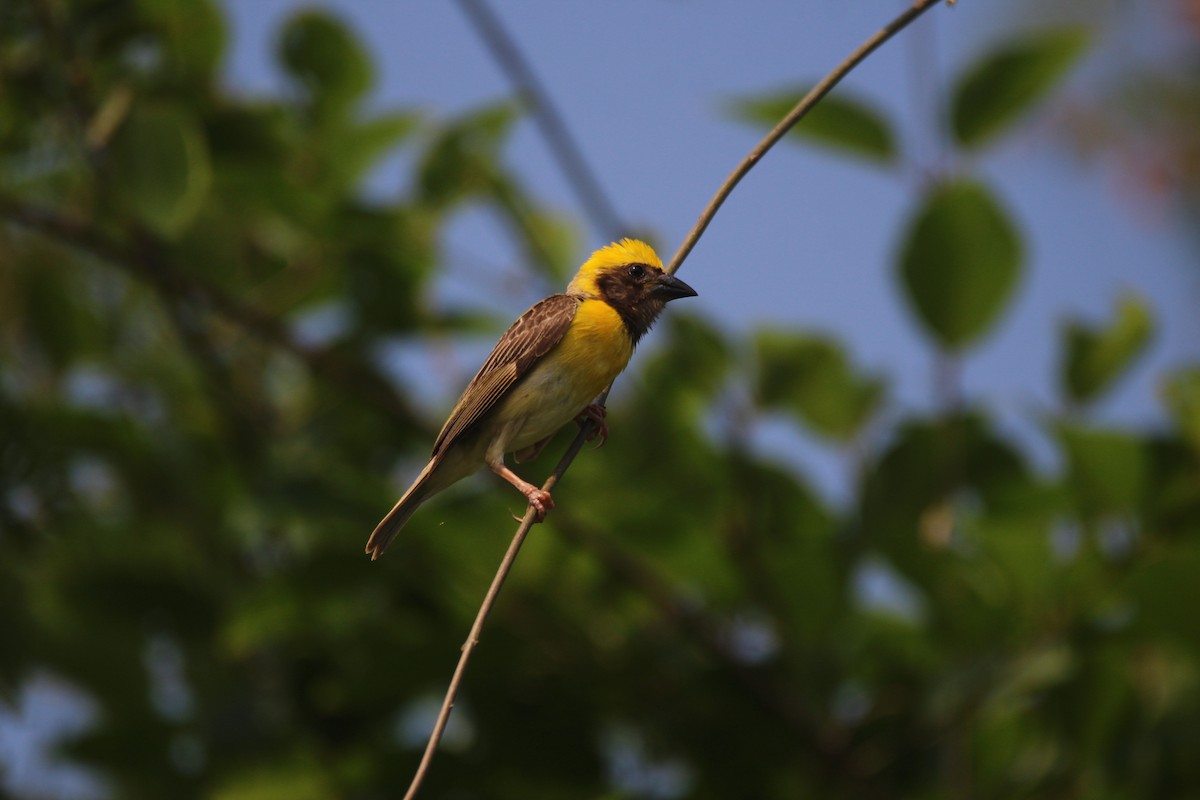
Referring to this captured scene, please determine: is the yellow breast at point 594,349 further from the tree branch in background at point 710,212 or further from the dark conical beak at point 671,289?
the tree branch in background at point 710,212

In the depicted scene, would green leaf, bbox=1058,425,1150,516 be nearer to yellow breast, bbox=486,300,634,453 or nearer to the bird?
the bird

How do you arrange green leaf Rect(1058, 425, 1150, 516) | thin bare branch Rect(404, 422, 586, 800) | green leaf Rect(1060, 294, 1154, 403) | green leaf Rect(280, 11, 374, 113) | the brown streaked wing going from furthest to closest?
green leaf Rect(280, 11, 374, 113)
green leaf Rect(1060, 294, 1154, 403)
green leaf Rect(1058, 425, 1150, 516)
the brown streaked wing
thin bare branch Rect(404, 422, 586, 800)

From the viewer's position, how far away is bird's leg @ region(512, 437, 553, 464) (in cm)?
380

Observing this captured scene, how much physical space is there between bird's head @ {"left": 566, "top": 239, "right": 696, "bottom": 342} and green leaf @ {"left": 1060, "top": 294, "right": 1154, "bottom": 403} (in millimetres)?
1337

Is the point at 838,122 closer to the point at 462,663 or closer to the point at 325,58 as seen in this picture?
the point at 325,58

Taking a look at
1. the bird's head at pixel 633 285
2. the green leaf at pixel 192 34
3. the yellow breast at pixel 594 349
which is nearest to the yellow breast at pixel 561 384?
the yellow breast at pixel 594 349

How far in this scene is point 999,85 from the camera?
12.8ft

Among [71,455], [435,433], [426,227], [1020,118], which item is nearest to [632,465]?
[435,433]

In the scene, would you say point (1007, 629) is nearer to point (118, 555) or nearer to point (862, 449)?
point (862, 449)

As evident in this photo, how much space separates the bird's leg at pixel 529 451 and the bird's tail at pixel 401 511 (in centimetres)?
35

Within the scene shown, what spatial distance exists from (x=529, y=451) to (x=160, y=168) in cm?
131

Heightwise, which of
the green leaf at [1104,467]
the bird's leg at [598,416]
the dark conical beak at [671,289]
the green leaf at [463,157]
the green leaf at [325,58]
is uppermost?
the green leaf at [325,58]

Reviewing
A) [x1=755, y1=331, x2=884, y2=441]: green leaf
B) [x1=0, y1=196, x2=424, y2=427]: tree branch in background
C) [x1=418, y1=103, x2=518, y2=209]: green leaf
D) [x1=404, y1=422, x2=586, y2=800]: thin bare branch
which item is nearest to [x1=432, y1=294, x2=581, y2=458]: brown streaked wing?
[x1=0, y1=196, x2=424, y2=427]: tree branch in background

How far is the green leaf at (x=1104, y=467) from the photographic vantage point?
372cm
